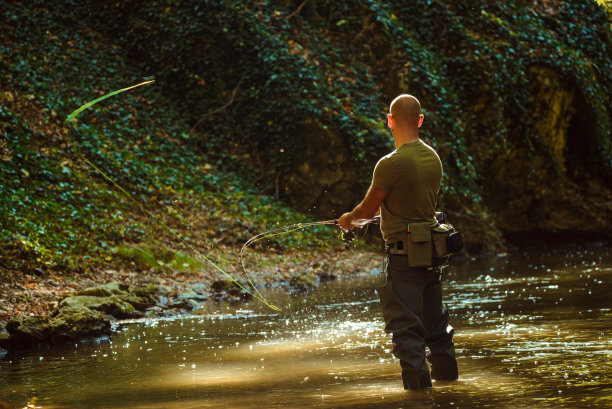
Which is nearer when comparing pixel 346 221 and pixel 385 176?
pixel 385 176

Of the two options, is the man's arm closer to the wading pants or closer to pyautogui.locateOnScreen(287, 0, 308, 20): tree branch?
the wading pants

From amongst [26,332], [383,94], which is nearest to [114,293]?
[26,332]

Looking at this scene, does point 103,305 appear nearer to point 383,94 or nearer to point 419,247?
point 419,247

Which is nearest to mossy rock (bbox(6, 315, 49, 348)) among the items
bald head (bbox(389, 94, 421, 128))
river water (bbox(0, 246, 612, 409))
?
river water (bbox(0, 246, 612, 409))

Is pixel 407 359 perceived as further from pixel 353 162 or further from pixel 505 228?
pixel 505 228

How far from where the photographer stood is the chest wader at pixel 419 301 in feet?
17.2

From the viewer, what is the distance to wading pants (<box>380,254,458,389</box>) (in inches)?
203

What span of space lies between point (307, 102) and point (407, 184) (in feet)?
46.0

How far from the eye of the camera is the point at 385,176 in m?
5.41

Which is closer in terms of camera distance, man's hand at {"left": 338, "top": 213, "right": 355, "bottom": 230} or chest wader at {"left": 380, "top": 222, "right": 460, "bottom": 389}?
chest wader at {"left": 380, "top": 222, "right": 460, "bottom": 389}

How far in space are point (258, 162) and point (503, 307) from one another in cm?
1112

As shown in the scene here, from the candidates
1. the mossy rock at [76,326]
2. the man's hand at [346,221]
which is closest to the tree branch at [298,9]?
the mossy rock at [76,326]

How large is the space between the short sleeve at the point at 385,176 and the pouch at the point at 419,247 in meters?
0.34

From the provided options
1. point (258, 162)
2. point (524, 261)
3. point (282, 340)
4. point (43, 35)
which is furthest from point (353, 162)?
point (282, 340)
